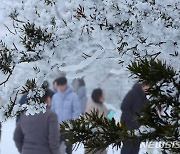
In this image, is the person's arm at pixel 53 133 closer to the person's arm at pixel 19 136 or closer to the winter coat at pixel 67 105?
the person's arm at pixel 19 136

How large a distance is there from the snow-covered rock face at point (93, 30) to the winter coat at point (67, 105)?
6982 millimetres

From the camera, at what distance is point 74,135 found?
208 centimetres

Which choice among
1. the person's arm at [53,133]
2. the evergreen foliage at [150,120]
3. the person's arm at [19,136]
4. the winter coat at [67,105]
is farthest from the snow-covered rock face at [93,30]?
the winter coat at [67,105]

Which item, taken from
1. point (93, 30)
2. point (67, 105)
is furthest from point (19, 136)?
point (93, 30)

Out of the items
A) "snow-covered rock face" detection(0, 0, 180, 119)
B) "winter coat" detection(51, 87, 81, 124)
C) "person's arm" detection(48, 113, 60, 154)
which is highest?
"winter coat" detection(51, 87, 81, 124)

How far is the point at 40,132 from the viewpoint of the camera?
238 inches

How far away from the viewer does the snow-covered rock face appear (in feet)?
7.67

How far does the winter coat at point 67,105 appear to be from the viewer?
9.71 m

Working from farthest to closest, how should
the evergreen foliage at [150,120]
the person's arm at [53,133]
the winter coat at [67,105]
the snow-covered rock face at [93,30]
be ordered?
the winter coat at [67,105] → the person's arm at [53,133] → the snow-covered rock face at [93,30] → the evergreen foliage at [150,120]

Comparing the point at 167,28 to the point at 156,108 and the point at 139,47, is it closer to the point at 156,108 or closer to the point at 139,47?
the point at 139,47

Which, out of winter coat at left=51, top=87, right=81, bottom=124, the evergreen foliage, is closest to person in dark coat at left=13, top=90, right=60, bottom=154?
winter coat at left=51, top=87, right=81, bottom=124

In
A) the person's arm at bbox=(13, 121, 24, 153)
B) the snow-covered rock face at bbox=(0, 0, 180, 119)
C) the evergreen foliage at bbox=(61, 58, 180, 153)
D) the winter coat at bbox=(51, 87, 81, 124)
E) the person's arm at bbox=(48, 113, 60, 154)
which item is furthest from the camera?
the winter coat at bbox=(51, 87, 81, 124)

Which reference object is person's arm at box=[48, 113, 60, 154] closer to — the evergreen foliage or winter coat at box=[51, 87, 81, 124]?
winter coat at box=[51, 87, 81, 124]

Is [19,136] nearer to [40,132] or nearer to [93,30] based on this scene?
[40,132]
